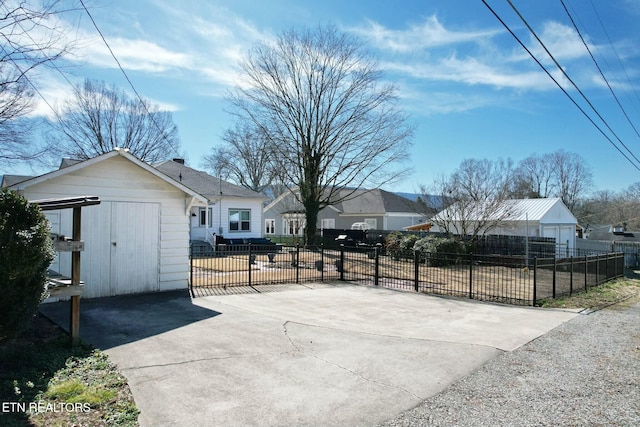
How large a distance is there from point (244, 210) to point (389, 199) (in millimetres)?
14561

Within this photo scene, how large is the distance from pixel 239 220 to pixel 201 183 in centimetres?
321

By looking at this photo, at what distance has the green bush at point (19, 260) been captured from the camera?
4023 mm

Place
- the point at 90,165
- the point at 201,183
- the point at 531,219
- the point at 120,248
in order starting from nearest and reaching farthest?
the point at 90,165, the point at 120,248, the point at 531,219, the point at 201,183

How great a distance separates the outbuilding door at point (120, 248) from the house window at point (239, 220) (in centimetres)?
1445

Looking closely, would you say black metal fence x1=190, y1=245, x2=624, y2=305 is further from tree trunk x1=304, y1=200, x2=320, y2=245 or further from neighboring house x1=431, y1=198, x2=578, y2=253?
neighboring house x1=431, y1=198, x2=578, y2=253

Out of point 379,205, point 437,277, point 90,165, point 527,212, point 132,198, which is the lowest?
point 437,277

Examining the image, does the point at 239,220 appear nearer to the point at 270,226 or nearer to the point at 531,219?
the point at 270,226

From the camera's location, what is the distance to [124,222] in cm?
895

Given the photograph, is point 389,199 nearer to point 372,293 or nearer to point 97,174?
point 372,293

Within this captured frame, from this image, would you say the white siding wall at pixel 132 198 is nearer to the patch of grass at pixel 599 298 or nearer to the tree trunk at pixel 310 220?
the patch of grass at pixel 599 298

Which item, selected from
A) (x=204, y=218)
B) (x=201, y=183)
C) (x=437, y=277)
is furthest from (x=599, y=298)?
(x=201, y=183)

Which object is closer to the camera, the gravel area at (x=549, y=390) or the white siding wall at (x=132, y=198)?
the gravel area at (x=549, y=390)

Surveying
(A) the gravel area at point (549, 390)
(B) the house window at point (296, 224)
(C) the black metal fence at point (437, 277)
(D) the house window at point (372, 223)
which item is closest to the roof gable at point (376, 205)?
(D) the house window at point (372, 223)

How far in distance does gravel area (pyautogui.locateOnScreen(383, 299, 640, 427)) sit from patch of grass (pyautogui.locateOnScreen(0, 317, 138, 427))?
2562 millimetres
